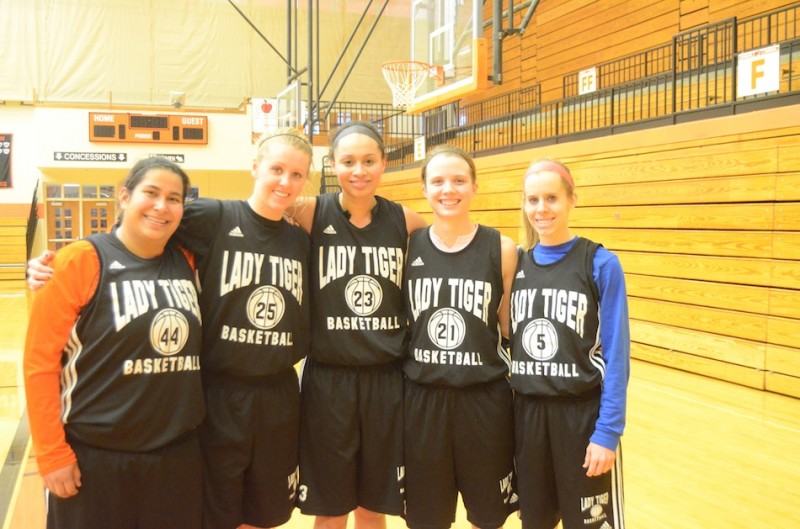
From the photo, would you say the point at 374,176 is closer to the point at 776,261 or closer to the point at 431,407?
the point at 431,407

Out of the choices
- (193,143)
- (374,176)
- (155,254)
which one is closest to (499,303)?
(374,176)

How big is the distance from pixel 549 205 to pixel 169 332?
1.31 m

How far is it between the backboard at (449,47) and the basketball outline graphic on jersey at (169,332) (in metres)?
4.91

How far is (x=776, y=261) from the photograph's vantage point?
5641mm

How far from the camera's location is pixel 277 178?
229 cm

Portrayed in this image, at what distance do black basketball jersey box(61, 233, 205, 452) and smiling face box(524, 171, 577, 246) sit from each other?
1.20 m

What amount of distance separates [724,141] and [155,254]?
5518 millimetres

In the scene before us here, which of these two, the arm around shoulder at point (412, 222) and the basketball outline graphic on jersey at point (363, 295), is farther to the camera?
the arm around shoulder at point (412, 222)

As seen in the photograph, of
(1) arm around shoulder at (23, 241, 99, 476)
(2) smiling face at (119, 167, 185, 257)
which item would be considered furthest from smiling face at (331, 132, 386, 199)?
(1) arm around shoulder at (23, 241, 99, 476)

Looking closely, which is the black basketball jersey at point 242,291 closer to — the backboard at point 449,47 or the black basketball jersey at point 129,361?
the black basketball jersey at point 129,361

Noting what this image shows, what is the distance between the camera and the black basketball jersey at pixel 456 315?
2314mm

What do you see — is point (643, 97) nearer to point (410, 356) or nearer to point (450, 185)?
point (450, 185)

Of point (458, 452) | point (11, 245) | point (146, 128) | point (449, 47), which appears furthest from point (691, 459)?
point (11, 245)

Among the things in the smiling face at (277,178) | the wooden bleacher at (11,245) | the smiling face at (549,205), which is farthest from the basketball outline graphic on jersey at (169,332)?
the wooden bleacher at (11,245)
